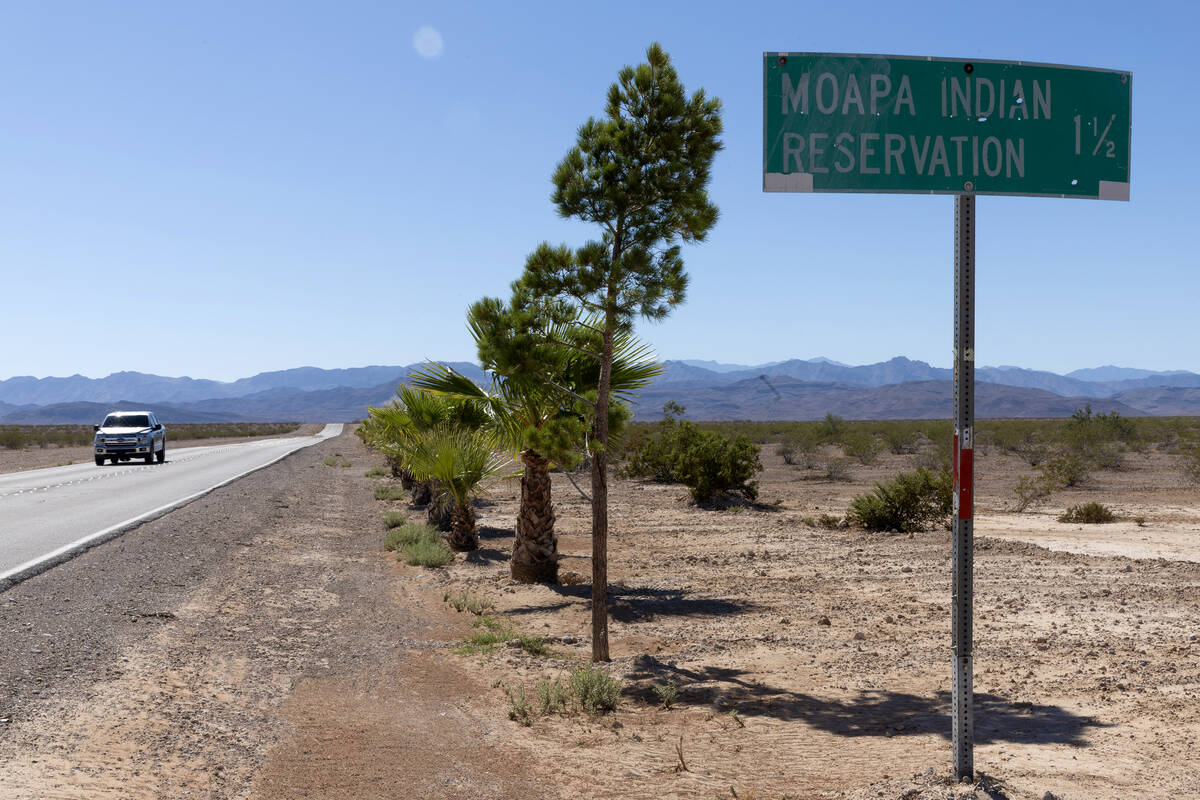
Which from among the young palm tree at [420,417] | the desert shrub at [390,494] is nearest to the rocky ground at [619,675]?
the young palm tree at [420,417]

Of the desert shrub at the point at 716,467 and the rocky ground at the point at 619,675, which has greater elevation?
the desert shrub at the point at 716,467

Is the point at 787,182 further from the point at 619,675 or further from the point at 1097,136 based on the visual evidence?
the point at 619,675

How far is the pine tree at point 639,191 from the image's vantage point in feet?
22.1

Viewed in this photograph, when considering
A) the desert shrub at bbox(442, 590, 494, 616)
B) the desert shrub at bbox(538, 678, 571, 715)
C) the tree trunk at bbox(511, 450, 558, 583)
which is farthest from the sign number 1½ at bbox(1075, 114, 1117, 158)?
the tree trunk at bbox(511, 450, 558, 583)

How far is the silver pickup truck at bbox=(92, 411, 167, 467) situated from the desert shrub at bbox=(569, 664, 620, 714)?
31293mm

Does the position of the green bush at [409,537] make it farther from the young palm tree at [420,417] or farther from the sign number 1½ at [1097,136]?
the sign number 1½ at [1097,136]

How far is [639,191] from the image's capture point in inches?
264

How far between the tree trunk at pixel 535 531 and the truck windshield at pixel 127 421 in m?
28.4

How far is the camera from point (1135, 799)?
414 cm

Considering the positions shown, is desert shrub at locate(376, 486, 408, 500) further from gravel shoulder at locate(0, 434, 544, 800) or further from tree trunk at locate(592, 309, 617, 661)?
tree trunk at locate(592, 309, 617, 661)

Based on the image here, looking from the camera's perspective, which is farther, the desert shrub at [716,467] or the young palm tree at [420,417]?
the desert shrub at [716,467]

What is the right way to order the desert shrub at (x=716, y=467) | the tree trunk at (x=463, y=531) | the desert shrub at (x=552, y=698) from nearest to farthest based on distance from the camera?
the desert shrub at (x=552, y=698) < the tree trunk at (x=463, y=531) < the desert shrub at (x=716, y=467)

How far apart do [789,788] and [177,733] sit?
349 cm

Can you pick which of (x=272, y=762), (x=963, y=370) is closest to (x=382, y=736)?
(x=272, y=762)
